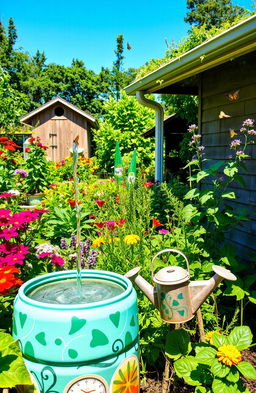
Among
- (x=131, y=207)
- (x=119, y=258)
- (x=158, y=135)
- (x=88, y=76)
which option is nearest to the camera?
(x=119, y=258)

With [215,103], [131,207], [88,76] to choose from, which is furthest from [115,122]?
[88,76]

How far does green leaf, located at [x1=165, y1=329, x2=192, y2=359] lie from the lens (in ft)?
5.24

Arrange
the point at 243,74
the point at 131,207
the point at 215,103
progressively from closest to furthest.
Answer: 1. the point at 131,207
2. the point at 243,74
3. the point at 215,103

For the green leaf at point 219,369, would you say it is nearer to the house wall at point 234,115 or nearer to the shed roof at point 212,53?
the house wall at point 234,115

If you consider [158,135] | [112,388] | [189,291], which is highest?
[158,135]

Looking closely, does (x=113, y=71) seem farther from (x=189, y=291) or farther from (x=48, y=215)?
(x=189, y=291)

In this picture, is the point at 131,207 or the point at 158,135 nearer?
the point at 131,207

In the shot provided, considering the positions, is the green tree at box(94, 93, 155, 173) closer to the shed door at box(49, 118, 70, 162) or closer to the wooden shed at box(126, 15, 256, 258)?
the shed door at box(49, 118, 70, 162)

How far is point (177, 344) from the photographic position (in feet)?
5.27

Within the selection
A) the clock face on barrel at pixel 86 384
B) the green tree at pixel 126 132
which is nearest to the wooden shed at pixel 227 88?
the clock face on barrel at pixel 86 384

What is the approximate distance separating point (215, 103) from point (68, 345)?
3511 mm

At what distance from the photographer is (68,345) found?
39.2 inches

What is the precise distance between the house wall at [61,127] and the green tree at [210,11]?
1429cm

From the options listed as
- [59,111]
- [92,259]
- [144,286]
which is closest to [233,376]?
[144,286]
